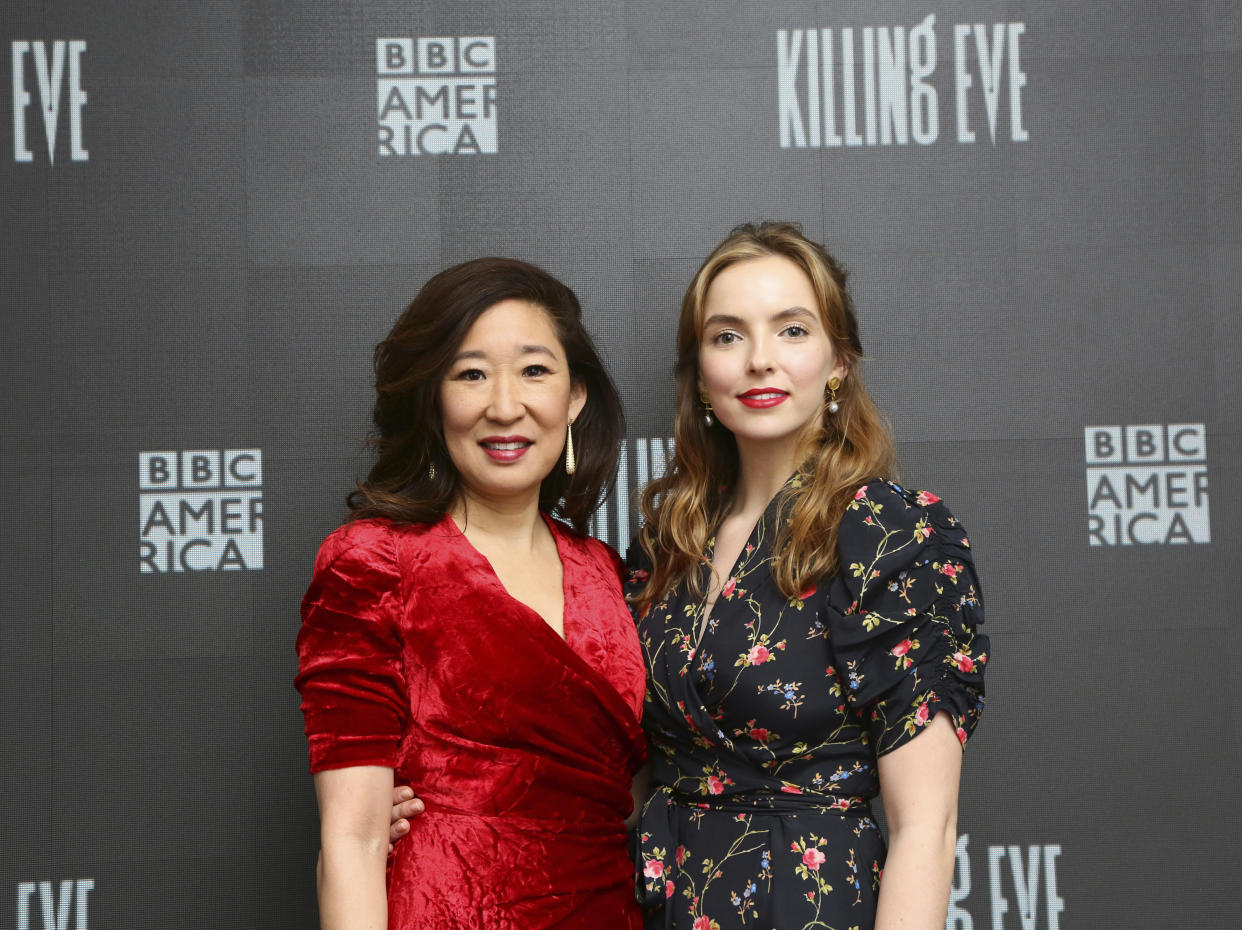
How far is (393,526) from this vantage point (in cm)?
144

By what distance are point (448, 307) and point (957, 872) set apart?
143cm

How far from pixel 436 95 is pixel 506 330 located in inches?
33.1

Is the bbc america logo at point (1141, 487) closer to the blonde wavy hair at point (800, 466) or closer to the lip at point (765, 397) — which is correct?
the blonde wavy hair at point (800, 466)

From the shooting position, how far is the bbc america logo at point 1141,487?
6.84 ft

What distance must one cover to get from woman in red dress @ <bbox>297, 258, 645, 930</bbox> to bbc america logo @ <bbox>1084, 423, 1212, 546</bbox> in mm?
1074

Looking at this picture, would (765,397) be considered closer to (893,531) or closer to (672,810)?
(893,531)

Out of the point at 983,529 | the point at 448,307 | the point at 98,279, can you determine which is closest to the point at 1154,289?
the point at 983,529

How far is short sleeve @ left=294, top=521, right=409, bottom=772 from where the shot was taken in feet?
4.29

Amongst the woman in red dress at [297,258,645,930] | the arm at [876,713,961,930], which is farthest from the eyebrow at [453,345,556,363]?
the arm at [876,713,961,930]

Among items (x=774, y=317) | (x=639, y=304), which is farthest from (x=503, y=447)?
(x=639, y=304)

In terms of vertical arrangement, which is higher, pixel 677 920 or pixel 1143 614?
pixel 1143 614

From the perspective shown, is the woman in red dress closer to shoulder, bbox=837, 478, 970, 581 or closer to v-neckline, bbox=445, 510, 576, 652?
v-neckline, bbox=445, 510, 576, 652

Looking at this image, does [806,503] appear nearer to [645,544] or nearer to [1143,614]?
[645,544]

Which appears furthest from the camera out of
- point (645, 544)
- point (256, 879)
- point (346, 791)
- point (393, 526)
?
point (256, 879)
